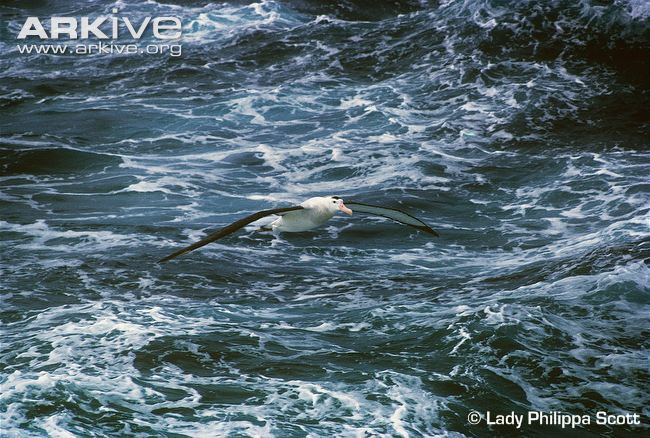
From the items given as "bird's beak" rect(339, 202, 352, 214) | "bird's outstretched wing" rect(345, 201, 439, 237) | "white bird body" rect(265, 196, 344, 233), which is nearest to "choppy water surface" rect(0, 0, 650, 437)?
"bird's outstretched wing" rect(345, 201, 439, 237)

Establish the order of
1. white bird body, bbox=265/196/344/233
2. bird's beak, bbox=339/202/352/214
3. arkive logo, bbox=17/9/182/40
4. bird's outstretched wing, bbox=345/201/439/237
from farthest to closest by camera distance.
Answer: arkive logo, bbox=17/9/182/40
bird's outstretched wing, bbox=345/201/439/237
white bird body, bbox=265/196/344/233
bird's beak, bbox=339/202/352/214

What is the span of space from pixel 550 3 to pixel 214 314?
23.5 metres

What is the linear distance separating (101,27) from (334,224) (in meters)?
22.7

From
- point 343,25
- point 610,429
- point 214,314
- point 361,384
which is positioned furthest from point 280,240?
point 343,25

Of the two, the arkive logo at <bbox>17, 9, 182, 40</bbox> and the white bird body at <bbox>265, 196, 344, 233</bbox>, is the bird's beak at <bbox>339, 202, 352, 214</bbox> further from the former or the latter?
the arkive logo at <bbox>17, 9, 182, 40</bbox>

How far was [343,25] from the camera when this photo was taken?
133ft

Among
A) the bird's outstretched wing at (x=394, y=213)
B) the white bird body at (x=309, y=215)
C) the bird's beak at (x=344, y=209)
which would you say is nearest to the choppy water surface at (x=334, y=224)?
the bird's outstretched wing at (x=394, y=213)

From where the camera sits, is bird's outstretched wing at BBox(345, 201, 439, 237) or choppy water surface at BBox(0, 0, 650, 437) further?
bird's outstretched wing at BBox(345, 201, 439, 237)

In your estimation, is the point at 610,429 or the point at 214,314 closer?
the point at 610,429

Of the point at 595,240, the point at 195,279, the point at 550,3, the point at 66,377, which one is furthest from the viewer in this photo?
the point at 550,3

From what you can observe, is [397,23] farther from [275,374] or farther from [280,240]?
[275,374]

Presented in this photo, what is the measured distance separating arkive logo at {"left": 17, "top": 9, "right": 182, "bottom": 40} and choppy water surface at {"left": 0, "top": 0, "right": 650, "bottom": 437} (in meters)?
1.36

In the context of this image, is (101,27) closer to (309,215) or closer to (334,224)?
(334,224)

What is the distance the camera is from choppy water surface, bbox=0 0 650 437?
1614cm
